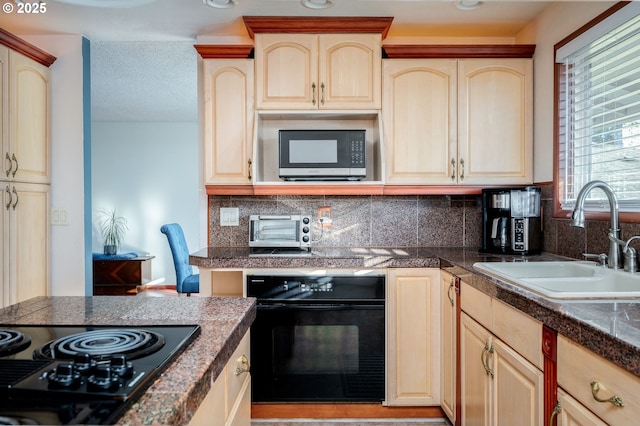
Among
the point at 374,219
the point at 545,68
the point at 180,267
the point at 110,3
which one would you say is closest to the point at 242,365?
the point at 374,219

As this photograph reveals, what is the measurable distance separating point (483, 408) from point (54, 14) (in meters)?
3.05

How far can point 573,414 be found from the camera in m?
1.15

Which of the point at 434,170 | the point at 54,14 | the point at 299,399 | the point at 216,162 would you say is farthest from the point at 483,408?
the point at 54,14

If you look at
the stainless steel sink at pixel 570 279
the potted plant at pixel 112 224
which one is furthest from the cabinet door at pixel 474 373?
the potted plant at pixel 112 224

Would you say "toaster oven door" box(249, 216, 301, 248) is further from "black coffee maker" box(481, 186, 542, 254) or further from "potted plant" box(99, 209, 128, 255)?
"potted plant" box(99, 209, 128, 255)

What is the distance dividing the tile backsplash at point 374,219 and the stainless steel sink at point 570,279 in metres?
0.84

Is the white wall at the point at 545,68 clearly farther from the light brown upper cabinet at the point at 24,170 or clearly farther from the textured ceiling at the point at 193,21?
the light brown upper cabinet at the point at 24,170

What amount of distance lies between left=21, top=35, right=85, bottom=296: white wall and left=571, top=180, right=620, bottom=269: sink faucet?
2.88m

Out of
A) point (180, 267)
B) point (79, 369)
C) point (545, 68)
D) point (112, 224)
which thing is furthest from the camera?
point (112, 224)

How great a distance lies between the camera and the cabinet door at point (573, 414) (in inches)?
41.9

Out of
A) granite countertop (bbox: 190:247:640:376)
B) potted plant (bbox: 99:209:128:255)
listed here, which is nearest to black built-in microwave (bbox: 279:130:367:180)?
granite countertop (bbox: 190:247:640:376)

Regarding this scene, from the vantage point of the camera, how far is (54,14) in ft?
8.67

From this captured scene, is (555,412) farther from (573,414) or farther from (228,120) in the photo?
(228,120)

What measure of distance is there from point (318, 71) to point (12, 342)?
84.2 inches
